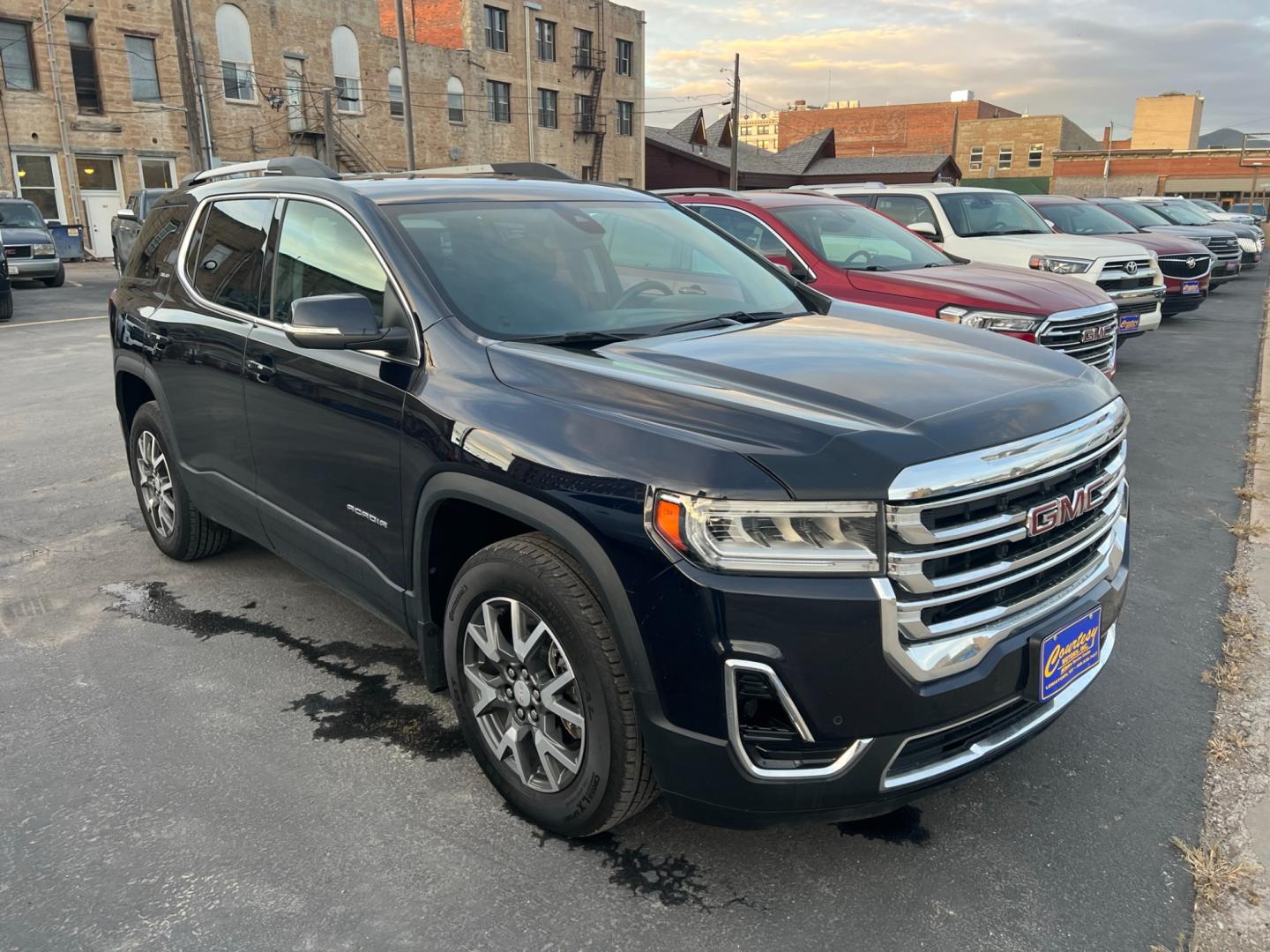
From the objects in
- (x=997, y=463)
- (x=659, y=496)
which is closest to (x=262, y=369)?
(x=659, y=496)

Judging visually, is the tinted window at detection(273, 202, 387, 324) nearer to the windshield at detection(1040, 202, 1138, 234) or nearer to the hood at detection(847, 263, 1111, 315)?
the hood at detection(847, 263, 1111, 315)

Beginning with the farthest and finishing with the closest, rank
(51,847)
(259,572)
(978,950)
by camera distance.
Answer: (259,572) → (51,847) → (978,950)

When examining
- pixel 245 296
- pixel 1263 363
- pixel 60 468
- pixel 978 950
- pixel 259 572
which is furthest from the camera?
pixel 1263 363

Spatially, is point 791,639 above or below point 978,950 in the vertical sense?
above

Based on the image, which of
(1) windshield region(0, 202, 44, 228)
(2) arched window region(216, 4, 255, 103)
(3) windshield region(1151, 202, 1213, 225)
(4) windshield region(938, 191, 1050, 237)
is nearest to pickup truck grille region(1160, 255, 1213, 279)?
(4) windshield region(938, 191, 1050, 237)

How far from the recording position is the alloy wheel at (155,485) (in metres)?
4.78

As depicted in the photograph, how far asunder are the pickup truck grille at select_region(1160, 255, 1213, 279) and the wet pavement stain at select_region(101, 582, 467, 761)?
42.7 feet

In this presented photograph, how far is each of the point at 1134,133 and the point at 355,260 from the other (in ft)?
373

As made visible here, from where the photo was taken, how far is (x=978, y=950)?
2.34 meters

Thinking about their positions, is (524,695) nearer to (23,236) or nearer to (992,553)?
(992,553)

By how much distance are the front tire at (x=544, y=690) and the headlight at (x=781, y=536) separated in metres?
0.38

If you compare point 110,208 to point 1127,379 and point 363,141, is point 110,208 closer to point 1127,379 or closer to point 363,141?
point 363,141

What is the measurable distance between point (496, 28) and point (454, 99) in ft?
14.4

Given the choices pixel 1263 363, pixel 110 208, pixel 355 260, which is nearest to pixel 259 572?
pixel 355 260
